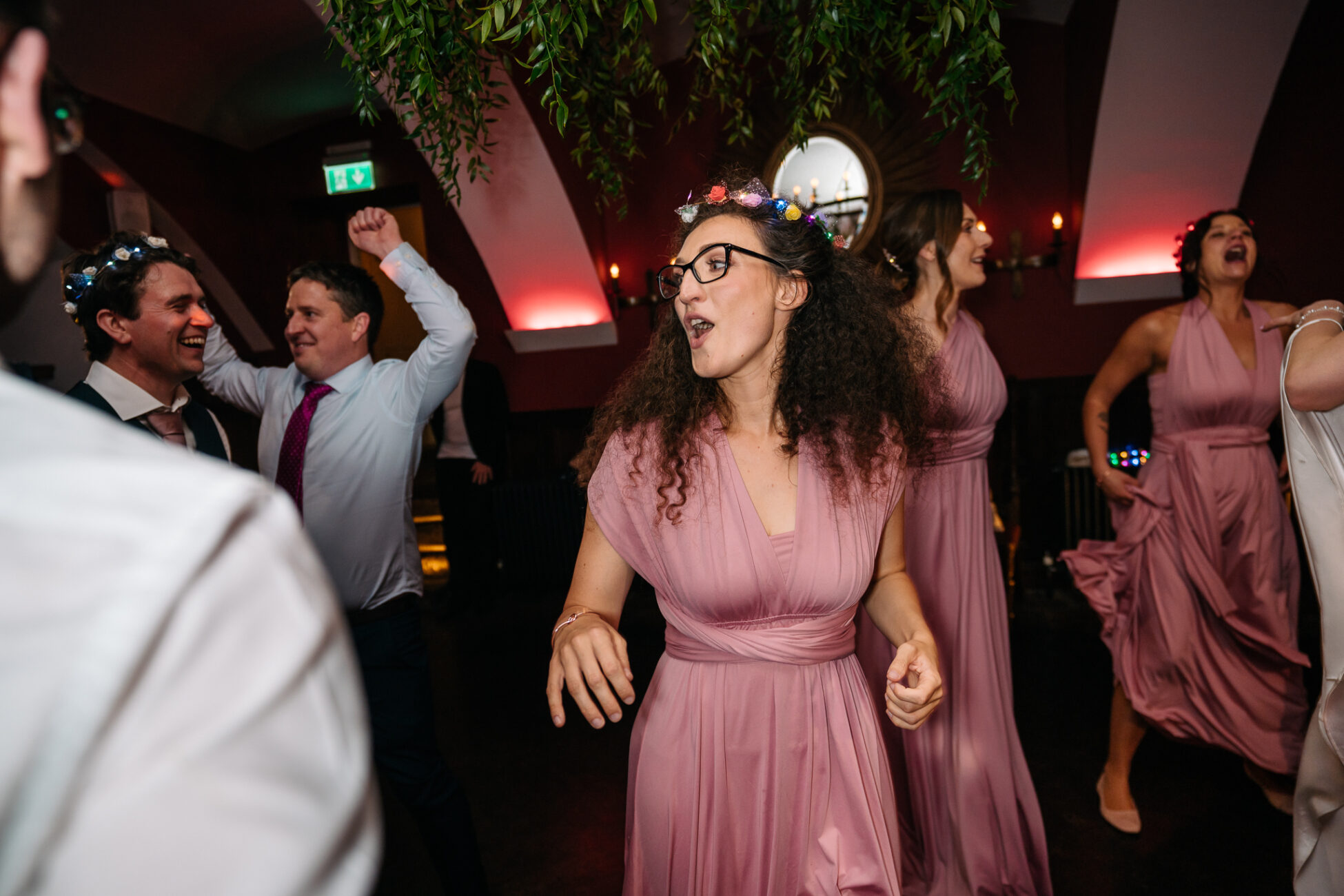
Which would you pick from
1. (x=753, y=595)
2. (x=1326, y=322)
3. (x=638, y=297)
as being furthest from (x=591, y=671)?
(x=638, y=297)

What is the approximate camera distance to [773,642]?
1.44m

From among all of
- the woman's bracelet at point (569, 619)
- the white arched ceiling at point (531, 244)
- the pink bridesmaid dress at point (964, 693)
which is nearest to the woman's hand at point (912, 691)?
the woman's bracelet at point (569, 619)

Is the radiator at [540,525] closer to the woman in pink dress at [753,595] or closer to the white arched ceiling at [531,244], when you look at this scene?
the white arched ceiling at [531,244]

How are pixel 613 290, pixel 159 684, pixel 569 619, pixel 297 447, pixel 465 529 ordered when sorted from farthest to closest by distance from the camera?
pixel 613 290, pixel 465 529, pixel 297 447, pixel 569 619, pixel 159 684

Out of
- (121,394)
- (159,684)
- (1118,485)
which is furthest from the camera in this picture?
(1118,485)

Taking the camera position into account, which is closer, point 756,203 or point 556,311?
point 756,203

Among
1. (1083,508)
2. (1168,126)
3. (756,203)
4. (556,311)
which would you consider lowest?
(1083,508)

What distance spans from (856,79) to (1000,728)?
2401mm

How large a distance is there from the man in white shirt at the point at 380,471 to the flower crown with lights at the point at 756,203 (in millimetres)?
880

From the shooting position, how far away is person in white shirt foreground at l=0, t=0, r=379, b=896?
1.07 ft

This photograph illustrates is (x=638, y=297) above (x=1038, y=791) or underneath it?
above

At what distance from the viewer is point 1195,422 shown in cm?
284

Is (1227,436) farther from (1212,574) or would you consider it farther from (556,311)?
(556,311)

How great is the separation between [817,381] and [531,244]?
16.7 ft
